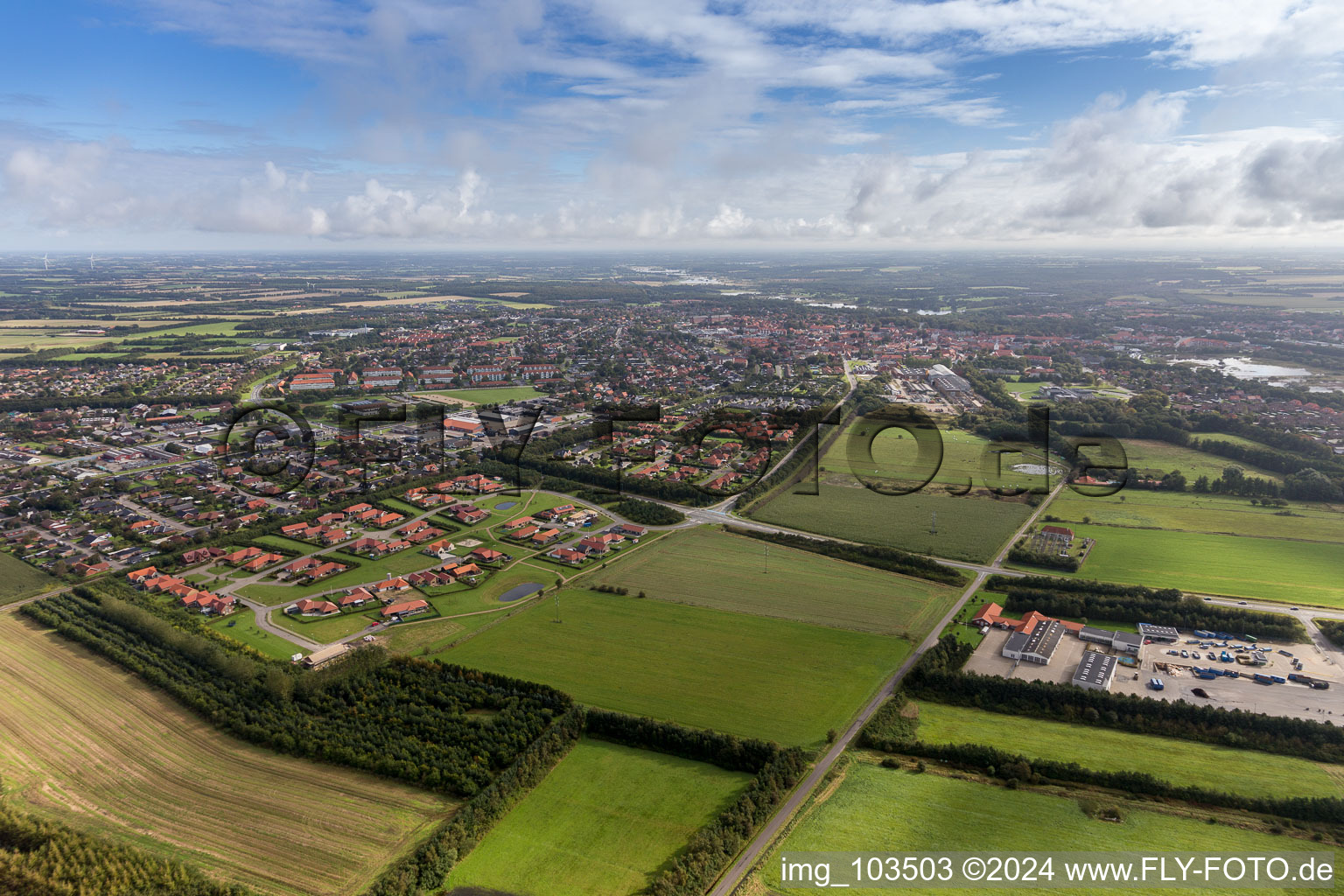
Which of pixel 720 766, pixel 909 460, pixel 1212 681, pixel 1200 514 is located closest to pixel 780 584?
pixel 720 766

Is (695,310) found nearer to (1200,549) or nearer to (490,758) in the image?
(1200,549)

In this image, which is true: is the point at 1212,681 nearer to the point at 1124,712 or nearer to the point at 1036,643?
the point at 1124,712

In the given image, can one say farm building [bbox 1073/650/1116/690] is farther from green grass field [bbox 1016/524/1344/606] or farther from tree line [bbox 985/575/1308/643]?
green grass field [bbox 1016/524/1344/606]

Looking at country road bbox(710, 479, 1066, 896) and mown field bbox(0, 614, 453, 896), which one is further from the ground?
country road bbox(710, 479, 1066, 896)

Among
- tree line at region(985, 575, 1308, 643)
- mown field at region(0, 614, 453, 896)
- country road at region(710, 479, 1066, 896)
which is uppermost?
tree line at region(985, 575, 1308, 643)

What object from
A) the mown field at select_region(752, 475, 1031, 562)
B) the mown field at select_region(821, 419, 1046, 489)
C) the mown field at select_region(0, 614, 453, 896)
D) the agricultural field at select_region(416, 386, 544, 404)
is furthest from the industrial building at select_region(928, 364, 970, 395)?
the mown field at select_region(0, 614, 453, 896)

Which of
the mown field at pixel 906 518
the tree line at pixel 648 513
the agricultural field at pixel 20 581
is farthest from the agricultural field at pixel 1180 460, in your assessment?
the agricultural field at pixel 20 581
